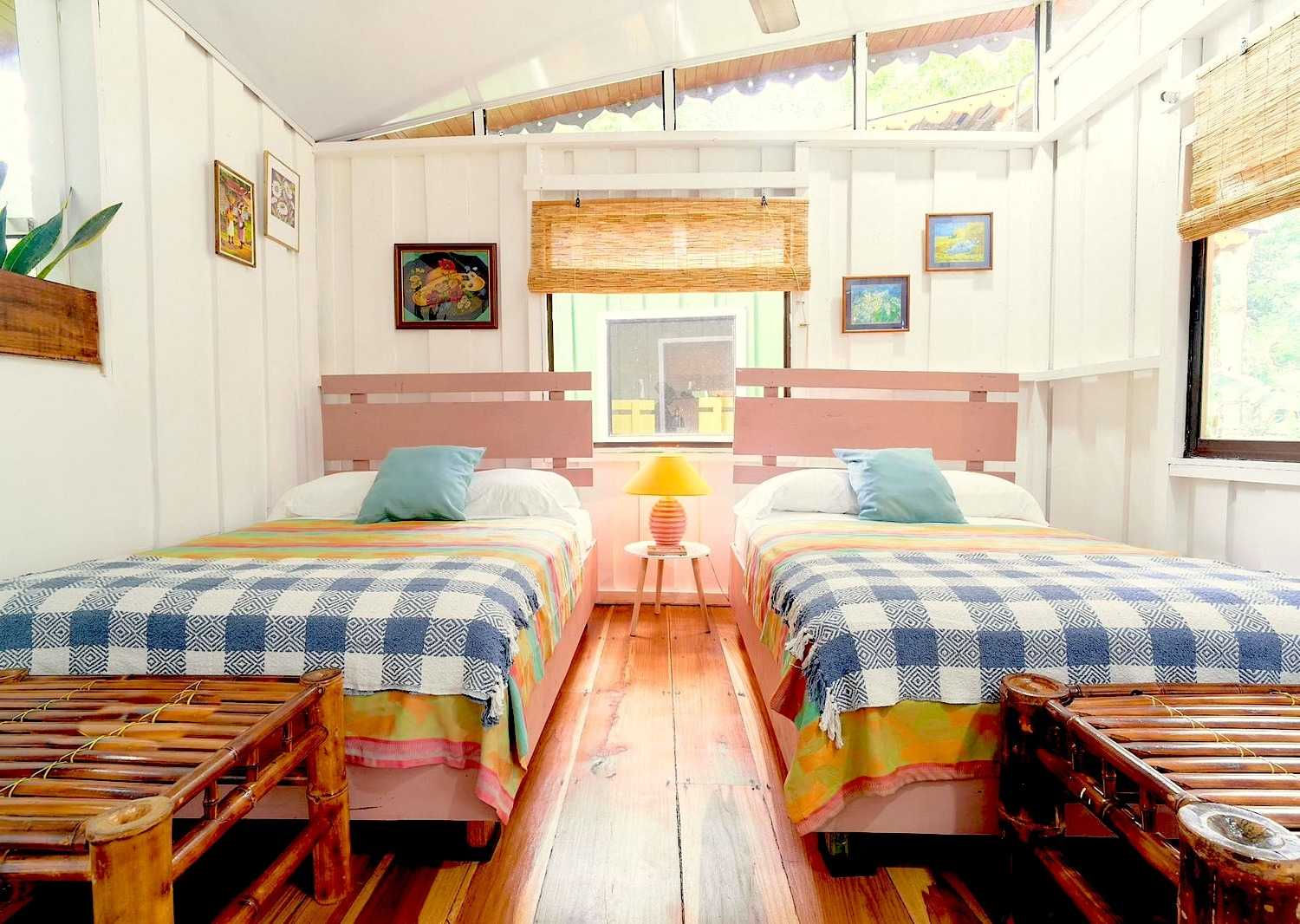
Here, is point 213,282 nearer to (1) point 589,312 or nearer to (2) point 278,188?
(2) point 278,188

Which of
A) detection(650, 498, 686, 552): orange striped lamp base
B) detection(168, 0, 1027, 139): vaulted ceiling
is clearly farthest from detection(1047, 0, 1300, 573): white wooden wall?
detection(650, 498, 686, 552): orange striped lamp base

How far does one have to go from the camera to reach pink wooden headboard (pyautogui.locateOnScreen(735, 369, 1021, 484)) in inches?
126

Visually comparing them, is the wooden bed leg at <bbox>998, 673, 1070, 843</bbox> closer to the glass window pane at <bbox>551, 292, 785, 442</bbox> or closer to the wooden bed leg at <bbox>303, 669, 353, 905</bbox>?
the wooden bed leg at <bbox>303, 669, 353, 905</bbox>

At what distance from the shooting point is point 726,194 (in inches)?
132

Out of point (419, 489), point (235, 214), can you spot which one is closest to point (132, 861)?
point (419, 489)

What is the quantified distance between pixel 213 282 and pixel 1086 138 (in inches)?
151

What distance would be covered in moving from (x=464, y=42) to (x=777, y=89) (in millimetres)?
1549

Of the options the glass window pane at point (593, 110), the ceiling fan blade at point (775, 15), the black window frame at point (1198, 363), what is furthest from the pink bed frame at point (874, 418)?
the ceiling fan blade at point (775, 15)

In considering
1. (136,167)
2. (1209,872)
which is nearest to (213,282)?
(136,167)

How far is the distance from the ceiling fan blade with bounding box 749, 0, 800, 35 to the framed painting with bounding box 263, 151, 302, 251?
227 centimetres

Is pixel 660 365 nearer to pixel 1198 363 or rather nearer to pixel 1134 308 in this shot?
pixel 1134 308

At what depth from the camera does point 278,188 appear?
3.02 meters

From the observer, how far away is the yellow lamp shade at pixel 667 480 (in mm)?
2889

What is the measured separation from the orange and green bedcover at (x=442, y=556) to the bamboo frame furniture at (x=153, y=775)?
0.32ft
